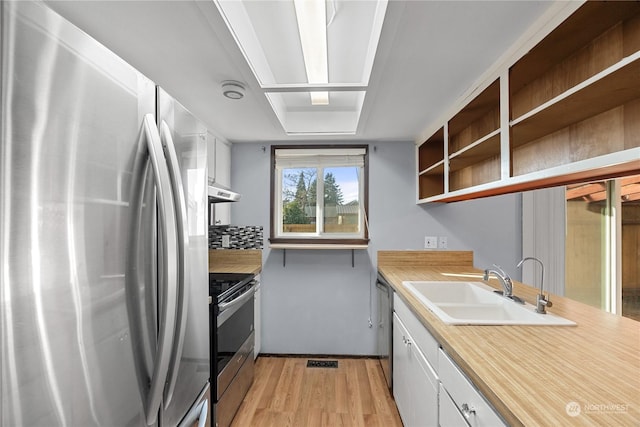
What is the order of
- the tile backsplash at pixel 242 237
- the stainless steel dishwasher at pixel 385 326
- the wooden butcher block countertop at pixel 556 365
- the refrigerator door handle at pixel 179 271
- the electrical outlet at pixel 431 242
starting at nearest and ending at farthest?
the wooden butcher block countertop at pixel 556 365
the refrigerator door handle at pixel 179 271
the stainless steel dishwasher at pixel 385 326
the electrical outlet at pixel 431 242
the tile backsplash at pixel 242 237

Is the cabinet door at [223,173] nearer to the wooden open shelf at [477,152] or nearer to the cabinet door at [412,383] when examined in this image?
the cabinet door at [412,383]

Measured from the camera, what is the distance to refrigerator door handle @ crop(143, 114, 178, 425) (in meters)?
0.76

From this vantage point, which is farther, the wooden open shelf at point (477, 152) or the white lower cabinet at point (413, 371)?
the wooden open shelf at point (477, 152)

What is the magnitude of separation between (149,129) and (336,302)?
2.48 m

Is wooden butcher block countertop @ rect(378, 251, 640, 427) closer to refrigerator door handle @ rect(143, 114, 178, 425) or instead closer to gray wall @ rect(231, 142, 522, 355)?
refrigerator door handle @ rect(143, 114, 178, 425)

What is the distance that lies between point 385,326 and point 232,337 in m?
1.18

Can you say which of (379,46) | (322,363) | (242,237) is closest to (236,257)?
(242,237)

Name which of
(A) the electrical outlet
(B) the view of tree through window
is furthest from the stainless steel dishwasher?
(B) the view of tree through window

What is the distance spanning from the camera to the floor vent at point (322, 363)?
2.72 m

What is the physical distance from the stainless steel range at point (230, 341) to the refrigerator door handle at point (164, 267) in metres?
0.94

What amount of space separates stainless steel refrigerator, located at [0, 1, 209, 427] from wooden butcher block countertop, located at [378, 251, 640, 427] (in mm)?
877

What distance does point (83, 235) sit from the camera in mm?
612

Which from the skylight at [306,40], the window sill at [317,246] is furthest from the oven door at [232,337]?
the skylight at [306,40]

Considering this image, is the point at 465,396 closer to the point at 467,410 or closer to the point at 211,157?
the point at 467,410
